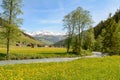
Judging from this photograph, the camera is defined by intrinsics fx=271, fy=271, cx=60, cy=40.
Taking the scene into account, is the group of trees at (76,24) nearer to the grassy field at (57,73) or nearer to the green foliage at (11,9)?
the green foliage at (11,9)

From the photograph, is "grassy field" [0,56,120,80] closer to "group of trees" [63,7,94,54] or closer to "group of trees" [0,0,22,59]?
"group of trees" [0,0,22,59]

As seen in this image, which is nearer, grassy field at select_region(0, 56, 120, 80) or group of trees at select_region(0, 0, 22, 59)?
grassy field at select_region(0, 56, 120, 80)

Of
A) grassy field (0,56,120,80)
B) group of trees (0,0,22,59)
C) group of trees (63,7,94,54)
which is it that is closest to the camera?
grassy field (0,56,120,80)

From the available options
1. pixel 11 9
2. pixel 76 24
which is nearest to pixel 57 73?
pixel 11 9

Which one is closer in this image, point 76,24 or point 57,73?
point 57,73

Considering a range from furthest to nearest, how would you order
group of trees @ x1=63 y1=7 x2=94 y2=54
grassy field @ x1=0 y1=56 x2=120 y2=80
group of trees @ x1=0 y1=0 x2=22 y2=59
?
group of trees @ x1=63 y1=7 x2=94 y2=54
group of trees @ x1=0 y1=0 x2=22 y2=59
grassy field @ x1=0 y1=56 x2=120 y2=80

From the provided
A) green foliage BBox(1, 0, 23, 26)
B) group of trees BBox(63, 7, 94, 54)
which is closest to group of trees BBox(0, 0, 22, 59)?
green foliage BBox(1, 0, 23, 26)

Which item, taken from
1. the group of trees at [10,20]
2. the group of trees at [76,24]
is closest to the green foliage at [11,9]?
the group of trees at [10,20]

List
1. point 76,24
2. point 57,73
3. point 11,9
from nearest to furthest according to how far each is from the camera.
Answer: point 57,73 → point 11,9 → point 76,24

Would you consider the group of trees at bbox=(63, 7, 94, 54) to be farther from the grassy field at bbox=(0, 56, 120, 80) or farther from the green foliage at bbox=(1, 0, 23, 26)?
the grassy field at bbox=(0, 56, 120, 80)

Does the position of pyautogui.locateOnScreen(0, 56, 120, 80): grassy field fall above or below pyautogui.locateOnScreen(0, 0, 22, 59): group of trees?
below

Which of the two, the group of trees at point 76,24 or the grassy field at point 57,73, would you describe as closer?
the grassy field at point 57,73

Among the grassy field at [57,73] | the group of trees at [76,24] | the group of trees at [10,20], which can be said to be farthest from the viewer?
the group of trees at [76,24]

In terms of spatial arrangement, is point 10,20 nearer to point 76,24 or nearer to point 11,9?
point 11,9
